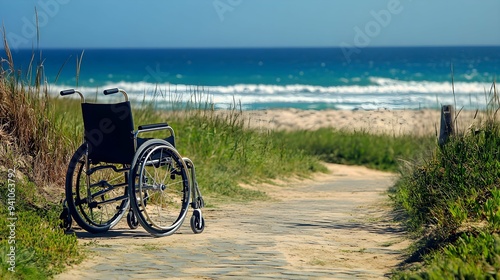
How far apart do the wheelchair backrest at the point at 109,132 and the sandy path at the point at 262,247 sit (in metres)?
0.66

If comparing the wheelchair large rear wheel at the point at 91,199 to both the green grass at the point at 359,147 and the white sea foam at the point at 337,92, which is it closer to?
the green grass at the point at 359,147

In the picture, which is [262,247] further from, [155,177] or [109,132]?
[109,132]

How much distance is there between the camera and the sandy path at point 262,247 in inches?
206

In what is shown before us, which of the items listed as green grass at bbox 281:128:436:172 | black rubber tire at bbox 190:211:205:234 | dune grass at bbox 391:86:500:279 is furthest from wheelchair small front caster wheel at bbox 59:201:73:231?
green grass at bbox 281:128:436:172

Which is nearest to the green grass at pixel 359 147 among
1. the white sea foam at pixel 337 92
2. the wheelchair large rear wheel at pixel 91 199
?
the wheelchair large rear wheel at pixel 91 199

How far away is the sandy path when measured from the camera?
5.24m

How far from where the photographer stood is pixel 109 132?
628 centimetres

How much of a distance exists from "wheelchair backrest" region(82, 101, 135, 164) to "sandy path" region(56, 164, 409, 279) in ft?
2.18

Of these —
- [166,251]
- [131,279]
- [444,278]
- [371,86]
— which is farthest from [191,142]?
[371,86]

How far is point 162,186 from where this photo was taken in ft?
21.0

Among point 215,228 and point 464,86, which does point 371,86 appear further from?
point 215,228

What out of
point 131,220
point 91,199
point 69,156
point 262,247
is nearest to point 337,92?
point 69,156

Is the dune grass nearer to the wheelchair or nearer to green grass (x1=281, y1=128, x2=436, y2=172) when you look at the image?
the wheelchair

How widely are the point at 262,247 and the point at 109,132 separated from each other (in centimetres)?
A: 150
